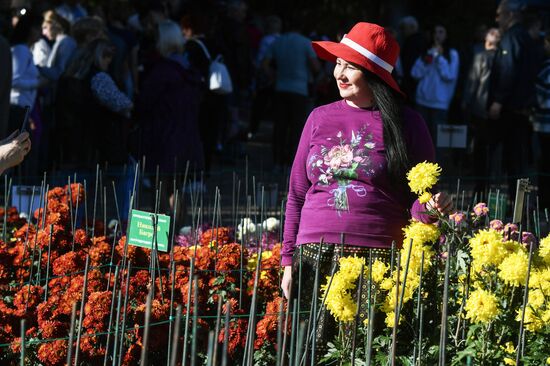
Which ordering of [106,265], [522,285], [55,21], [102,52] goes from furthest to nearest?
[55,21], [102,52], [106,265], [522,285]

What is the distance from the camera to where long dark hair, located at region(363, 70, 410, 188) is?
13.6 feet

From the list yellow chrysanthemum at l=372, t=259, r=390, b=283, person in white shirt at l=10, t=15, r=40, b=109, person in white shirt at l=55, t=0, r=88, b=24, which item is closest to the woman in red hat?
yellow chrysanthemum at l=372, t=259, r=390, b=283

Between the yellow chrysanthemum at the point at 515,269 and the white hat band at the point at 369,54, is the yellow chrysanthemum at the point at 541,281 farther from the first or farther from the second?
the white hat band at the point at 369,54

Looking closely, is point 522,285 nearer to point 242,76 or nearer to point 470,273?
point 470,273

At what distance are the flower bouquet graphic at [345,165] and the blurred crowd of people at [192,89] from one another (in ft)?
12.4

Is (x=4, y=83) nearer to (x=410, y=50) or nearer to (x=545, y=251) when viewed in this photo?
(x=545, y=251)

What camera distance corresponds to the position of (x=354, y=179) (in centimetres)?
421

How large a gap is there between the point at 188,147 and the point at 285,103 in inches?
148

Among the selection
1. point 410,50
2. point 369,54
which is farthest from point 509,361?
point 410,50

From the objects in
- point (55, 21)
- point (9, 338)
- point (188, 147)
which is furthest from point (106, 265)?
point (55, 21)

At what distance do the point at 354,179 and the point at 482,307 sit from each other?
0.95 metres

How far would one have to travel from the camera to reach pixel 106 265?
16.6 feet

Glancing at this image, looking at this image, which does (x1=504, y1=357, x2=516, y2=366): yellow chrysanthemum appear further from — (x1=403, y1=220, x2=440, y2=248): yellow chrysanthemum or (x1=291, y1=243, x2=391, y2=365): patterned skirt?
(x1=291, y1=243, x2=391, y2=365): patterned skirt

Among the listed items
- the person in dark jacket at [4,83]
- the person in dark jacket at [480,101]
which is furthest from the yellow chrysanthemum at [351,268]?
the person in dark jacket at [480,101]
